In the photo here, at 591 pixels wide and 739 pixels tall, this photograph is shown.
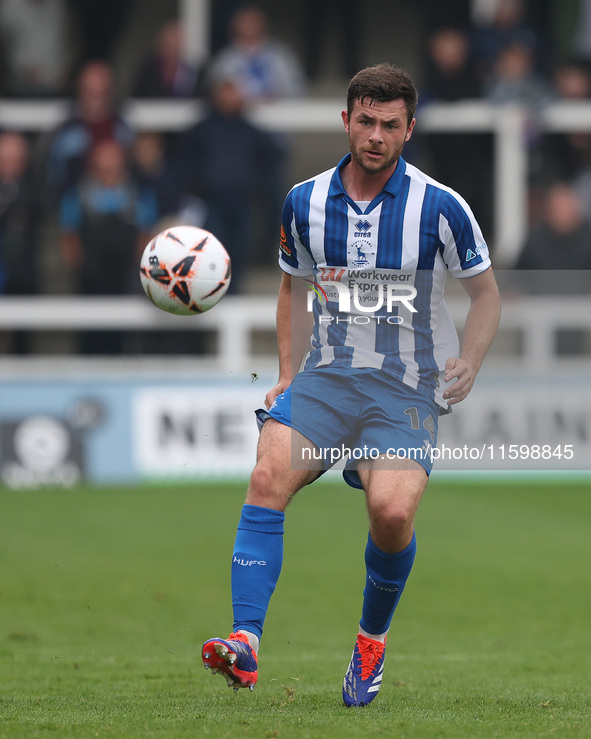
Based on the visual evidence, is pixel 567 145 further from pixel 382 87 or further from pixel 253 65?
pixel 382 87

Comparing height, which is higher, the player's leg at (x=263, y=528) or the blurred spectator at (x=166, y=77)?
the blurred spectator at (x=166, y=77)

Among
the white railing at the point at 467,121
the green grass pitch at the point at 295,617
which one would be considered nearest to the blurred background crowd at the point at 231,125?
the white railing at the point at 467,121

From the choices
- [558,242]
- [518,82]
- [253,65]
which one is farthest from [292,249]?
[518,82]

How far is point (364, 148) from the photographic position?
4.72 meters

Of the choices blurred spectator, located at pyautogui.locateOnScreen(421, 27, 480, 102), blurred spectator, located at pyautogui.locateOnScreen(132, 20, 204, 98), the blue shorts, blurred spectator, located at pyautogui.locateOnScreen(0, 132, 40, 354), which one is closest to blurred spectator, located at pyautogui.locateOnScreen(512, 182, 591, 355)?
blurred spectator, located at pyautogui.locateOnScreen(421, 27, 480, 102)

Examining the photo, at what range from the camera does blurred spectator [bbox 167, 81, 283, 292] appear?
490 inches

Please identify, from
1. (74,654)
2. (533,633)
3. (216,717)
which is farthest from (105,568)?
(216,717)

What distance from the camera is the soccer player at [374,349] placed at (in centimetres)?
464

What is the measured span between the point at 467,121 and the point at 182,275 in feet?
31.6

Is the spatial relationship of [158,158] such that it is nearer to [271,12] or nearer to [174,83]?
[174,83]

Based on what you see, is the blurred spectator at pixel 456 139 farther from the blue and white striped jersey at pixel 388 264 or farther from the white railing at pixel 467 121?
the blue and white striped jersey at pixel 388 264

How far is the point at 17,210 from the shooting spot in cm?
1239

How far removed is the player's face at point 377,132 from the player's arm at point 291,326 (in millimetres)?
632

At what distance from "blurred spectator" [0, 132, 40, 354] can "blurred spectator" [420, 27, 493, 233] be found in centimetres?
405
